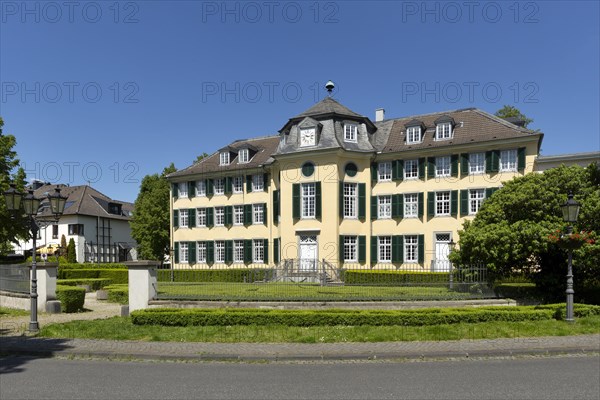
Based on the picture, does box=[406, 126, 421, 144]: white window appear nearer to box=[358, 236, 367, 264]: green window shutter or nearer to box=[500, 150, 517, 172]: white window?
box=[500, 150, 517, 172]: white window

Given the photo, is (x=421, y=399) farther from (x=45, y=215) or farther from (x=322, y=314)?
(x=45, y=215)

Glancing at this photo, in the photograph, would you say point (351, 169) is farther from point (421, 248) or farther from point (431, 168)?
point (421, 248)

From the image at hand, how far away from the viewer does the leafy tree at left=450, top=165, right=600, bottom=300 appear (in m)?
17.4

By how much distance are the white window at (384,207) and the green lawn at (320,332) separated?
20.0 m

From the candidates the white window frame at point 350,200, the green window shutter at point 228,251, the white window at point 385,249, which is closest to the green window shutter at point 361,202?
the white window frame at point 350,200

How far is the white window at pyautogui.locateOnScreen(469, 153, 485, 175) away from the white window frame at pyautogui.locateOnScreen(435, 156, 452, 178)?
134 cm

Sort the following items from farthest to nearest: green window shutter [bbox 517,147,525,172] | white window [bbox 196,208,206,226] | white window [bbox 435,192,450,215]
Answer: white window [bbox 196,208,206,226] < white window [bbox 435,192,450,215] < green window shutter [bbox 517,147,525,172]

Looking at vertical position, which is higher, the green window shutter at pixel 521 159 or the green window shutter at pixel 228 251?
the green window shutter at pixel 521 159

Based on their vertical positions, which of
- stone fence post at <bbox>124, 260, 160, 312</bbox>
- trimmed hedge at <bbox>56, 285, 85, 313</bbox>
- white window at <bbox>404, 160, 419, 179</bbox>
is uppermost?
white window at <bbox>404, 160, 419, 179</bbox>

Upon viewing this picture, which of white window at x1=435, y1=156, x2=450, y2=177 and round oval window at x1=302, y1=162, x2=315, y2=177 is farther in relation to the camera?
round oval window at x1=302, y1=162, x2=315, y2=177

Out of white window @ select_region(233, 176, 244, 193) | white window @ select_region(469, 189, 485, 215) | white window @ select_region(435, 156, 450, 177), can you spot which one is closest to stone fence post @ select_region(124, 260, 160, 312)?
white window @ select_region(469, 189, 485, 215)

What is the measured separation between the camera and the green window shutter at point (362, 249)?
32.8 m

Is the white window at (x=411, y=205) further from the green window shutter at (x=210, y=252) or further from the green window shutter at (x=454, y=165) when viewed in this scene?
the green window shutter at (x=210, y=252)

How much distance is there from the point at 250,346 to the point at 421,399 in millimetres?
4932
